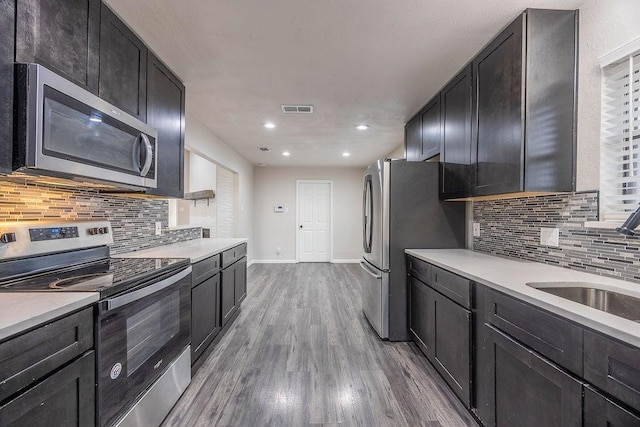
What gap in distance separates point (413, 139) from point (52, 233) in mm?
3272

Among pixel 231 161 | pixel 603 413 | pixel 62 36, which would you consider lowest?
pixel 603 413

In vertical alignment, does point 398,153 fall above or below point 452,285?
above

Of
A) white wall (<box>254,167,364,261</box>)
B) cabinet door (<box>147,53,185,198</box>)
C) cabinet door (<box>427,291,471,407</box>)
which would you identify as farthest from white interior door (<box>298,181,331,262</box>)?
cabinet door (<box>427,291,471,407</box>)

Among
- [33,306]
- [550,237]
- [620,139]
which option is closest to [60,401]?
[33,306]

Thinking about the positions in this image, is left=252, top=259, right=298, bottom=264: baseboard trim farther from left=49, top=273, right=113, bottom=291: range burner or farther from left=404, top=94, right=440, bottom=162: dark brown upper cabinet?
left=49, top=273, right=113, bottom=291: range burner

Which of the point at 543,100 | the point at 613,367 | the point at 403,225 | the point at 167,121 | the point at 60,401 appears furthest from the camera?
the point at 403,225

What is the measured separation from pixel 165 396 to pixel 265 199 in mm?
5246

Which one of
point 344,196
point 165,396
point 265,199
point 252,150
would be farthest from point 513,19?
point 265,199

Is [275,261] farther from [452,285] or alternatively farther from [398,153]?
[452,285]

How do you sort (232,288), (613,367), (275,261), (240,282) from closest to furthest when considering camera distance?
(613,367) → (232,288) → (240,282) → (275,261)

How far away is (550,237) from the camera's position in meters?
1.76

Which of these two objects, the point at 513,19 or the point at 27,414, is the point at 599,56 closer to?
the point at 513,19

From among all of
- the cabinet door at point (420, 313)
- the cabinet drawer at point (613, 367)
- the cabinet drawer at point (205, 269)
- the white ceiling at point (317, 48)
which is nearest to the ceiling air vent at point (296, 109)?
the white ceiling at point (317, 48)

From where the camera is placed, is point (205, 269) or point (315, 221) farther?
point (315, 221)
